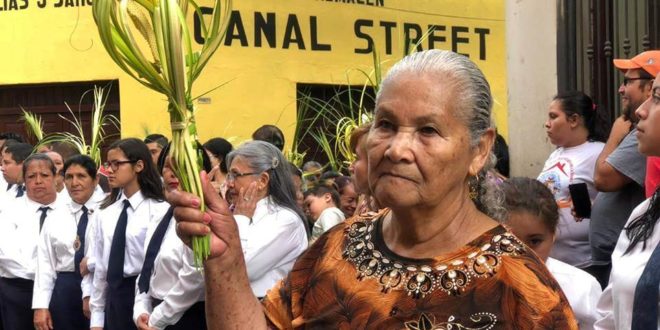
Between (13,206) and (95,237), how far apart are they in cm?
217

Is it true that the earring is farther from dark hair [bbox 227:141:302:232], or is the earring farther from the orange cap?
dark hair [bbox 227:141:302:232]

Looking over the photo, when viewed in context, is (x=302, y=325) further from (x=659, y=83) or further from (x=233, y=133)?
(x=233, y=133)

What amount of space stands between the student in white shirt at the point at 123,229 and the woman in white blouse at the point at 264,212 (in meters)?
1.29

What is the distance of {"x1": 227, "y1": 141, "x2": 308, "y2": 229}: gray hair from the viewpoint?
683 cm

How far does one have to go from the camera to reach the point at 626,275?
4215mm

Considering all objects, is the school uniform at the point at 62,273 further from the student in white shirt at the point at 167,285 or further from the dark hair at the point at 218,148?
the student in white shirt at the point at 167,285

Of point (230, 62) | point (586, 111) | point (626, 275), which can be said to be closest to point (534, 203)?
point (626, 275)

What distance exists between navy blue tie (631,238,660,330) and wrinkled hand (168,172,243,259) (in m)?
1.53

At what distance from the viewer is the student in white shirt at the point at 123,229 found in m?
8.10

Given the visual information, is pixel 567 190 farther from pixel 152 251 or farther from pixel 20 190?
pixel 20 190

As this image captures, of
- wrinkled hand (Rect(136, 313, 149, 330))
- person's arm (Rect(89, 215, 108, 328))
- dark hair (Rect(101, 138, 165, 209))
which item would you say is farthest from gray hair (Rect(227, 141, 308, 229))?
person's arm (Rect(89, 215, 108, 328))

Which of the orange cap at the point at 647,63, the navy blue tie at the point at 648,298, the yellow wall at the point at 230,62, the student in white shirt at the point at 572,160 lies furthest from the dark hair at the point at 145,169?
the yellow wall at the point at 230,62

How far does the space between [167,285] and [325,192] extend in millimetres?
2614

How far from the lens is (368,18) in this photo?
18875 millimetres
